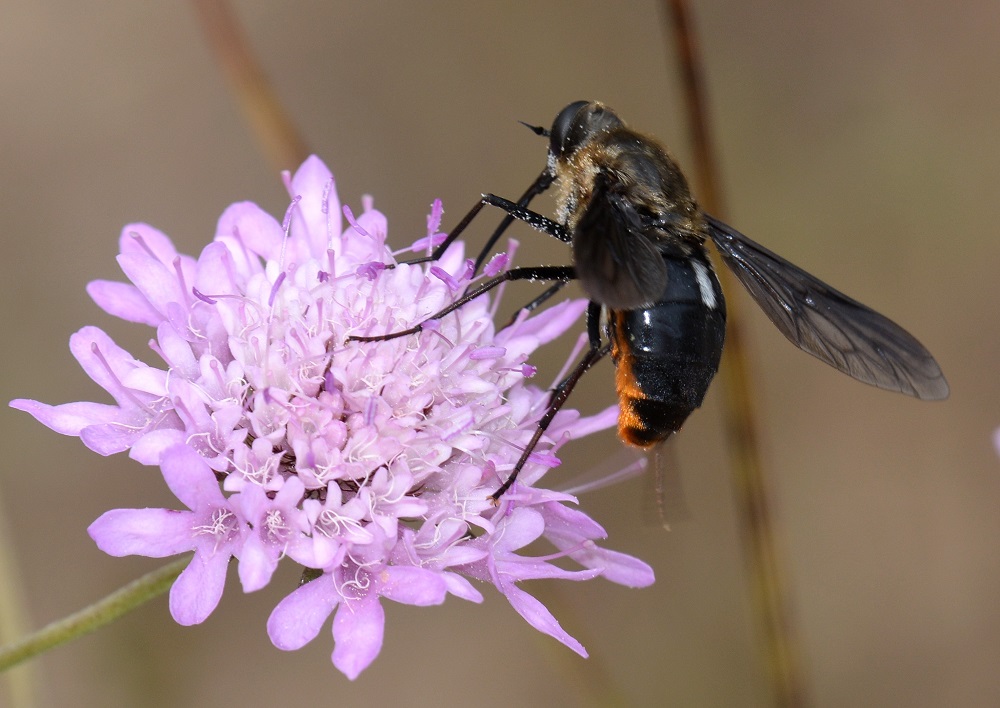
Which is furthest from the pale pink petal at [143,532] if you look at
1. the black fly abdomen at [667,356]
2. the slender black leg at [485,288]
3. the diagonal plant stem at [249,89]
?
the diagonal plant stem at [249,89]

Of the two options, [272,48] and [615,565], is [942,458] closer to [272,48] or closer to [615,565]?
[615,565]

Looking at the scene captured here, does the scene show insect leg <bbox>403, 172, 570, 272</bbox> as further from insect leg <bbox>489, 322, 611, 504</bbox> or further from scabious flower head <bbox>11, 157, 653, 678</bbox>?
insect leg <bbox>489, 322, 611, 504</bbox>

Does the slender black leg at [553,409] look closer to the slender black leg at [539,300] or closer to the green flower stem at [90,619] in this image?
the slender black leg at [539,300]

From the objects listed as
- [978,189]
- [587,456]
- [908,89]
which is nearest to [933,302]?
[978,189]

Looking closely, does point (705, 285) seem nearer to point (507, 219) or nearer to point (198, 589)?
point (507, 219)

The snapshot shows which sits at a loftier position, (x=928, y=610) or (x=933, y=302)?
(x=933, y=302)

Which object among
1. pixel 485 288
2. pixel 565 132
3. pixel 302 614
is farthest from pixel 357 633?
pixel 565 132
